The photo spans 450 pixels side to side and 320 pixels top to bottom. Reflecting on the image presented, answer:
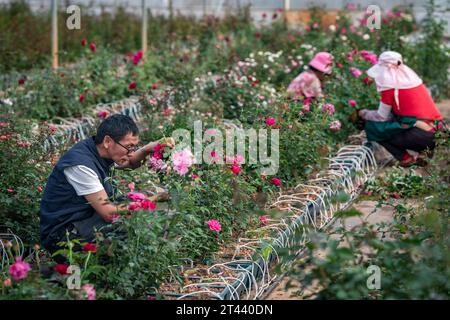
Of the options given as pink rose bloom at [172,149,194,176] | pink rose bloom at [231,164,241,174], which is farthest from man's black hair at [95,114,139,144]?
pink rose bloom at [231,164,241,174]

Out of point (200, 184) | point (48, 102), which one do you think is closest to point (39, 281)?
point (200, 184)

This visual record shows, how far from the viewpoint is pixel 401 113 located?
276 inches

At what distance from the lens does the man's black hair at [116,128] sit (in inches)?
161

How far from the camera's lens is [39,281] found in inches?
131

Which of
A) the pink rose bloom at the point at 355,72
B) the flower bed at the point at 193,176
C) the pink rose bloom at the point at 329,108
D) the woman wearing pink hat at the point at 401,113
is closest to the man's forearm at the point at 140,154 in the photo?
the flower bed at the point at 193,176

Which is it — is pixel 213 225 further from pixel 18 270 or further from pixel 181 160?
pixel 18 270

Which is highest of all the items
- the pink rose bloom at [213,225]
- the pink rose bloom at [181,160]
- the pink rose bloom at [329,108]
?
the pink rose bloom at [181,160]

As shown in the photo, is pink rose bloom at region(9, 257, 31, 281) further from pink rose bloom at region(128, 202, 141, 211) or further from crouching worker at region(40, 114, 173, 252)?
crouching worker at region(40, 114, 173, 252)

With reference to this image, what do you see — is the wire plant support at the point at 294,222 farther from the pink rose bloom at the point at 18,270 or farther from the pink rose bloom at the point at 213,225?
the pink rose bloom at the point at 18,270

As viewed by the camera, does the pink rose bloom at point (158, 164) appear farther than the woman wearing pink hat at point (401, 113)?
No

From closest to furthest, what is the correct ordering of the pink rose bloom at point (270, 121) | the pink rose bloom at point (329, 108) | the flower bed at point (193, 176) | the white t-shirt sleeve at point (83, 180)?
the flower bed at point (193, 176), the white t-shirt sleeve at point (83, 180), the pink rose bloom at point (270, 121), the pink rose bloom at point (329, 108)

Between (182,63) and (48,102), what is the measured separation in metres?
2.10

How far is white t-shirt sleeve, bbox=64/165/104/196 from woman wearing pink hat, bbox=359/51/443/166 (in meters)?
3.58
